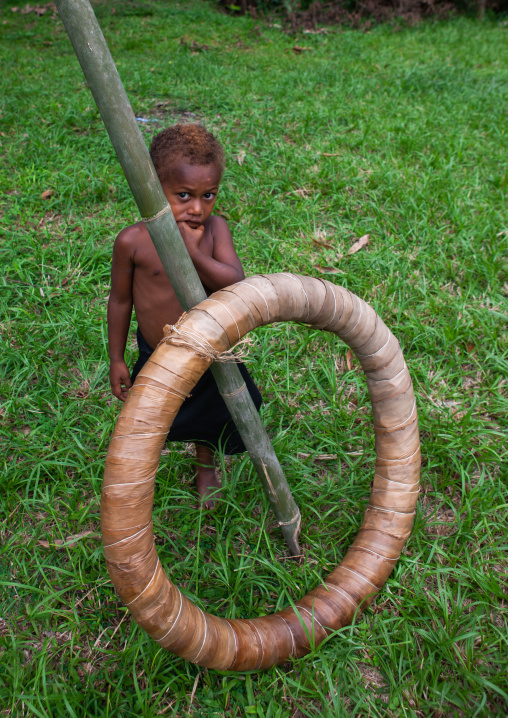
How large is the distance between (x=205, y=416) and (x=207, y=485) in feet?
1.20

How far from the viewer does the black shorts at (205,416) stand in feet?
6.28

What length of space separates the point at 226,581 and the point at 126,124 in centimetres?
149

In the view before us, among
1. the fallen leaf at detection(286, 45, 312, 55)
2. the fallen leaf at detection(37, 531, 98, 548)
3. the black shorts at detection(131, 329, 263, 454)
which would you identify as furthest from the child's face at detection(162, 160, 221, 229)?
the fallen leaf at detection(286, 45, 312, 55)

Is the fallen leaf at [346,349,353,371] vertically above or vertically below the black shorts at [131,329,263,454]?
below

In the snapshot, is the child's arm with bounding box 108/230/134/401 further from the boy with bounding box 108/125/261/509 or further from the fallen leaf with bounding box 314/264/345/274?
the fallen leaf with bounding box 314/264/345/274

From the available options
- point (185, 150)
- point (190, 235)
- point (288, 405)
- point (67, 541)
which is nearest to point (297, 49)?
point (288, 405)

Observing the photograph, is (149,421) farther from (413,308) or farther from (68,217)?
(68,217)

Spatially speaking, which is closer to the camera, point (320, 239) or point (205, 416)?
point (205, 416)

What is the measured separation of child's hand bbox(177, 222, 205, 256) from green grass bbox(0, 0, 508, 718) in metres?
0.97

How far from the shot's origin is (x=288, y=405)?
8.06 feet

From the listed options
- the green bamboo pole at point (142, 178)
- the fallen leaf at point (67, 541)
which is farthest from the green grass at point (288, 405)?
the green bamboo pole at point (142, 178)

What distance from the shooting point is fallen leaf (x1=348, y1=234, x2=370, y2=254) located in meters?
3.32

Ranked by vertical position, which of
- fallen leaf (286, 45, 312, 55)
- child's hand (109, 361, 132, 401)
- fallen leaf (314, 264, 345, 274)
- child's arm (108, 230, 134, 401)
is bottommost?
fallen leaf (314, 264, 345, 274)

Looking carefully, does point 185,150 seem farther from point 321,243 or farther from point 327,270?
point 321,243
